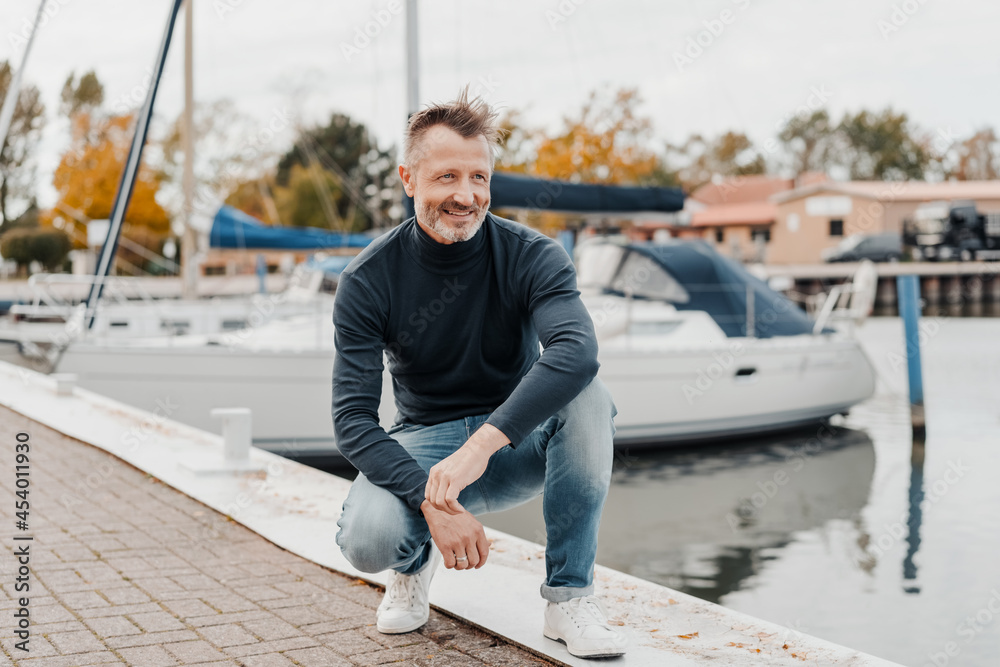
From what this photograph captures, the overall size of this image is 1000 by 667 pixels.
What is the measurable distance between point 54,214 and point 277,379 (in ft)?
101

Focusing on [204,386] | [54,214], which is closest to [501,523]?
[204,386]

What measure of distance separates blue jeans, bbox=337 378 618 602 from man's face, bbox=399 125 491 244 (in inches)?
21.5

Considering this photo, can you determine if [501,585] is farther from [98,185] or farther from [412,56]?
[98,185]

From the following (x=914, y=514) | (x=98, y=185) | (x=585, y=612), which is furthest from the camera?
(x=98, y=185)

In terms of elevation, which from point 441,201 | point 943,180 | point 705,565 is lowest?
point 705,565

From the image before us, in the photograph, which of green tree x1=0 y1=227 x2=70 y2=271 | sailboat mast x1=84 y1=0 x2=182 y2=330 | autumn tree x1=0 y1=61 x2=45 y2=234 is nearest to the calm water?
sailboat mast x1=84 y1=0 x2=182 y2=330

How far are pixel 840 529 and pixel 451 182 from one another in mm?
5374

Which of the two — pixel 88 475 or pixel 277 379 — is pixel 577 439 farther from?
pixel 277 379

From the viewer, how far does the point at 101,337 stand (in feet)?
30.9

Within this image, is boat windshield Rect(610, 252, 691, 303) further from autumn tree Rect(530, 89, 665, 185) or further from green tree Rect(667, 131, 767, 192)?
green tree Rect(667, 131, 767, 192)

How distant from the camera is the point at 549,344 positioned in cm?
233

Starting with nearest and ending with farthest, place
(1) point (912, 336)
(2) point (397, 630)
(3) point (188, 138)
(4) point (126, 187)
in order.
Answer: (2) point (397, 630) < (4) point (126, 187) < (1) point (912, 336) < (3) point (188, 138)

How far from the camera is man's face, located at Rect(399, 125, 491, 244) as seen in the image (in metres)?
2.39

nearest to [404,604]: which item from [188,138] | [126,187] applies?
[126,187]
